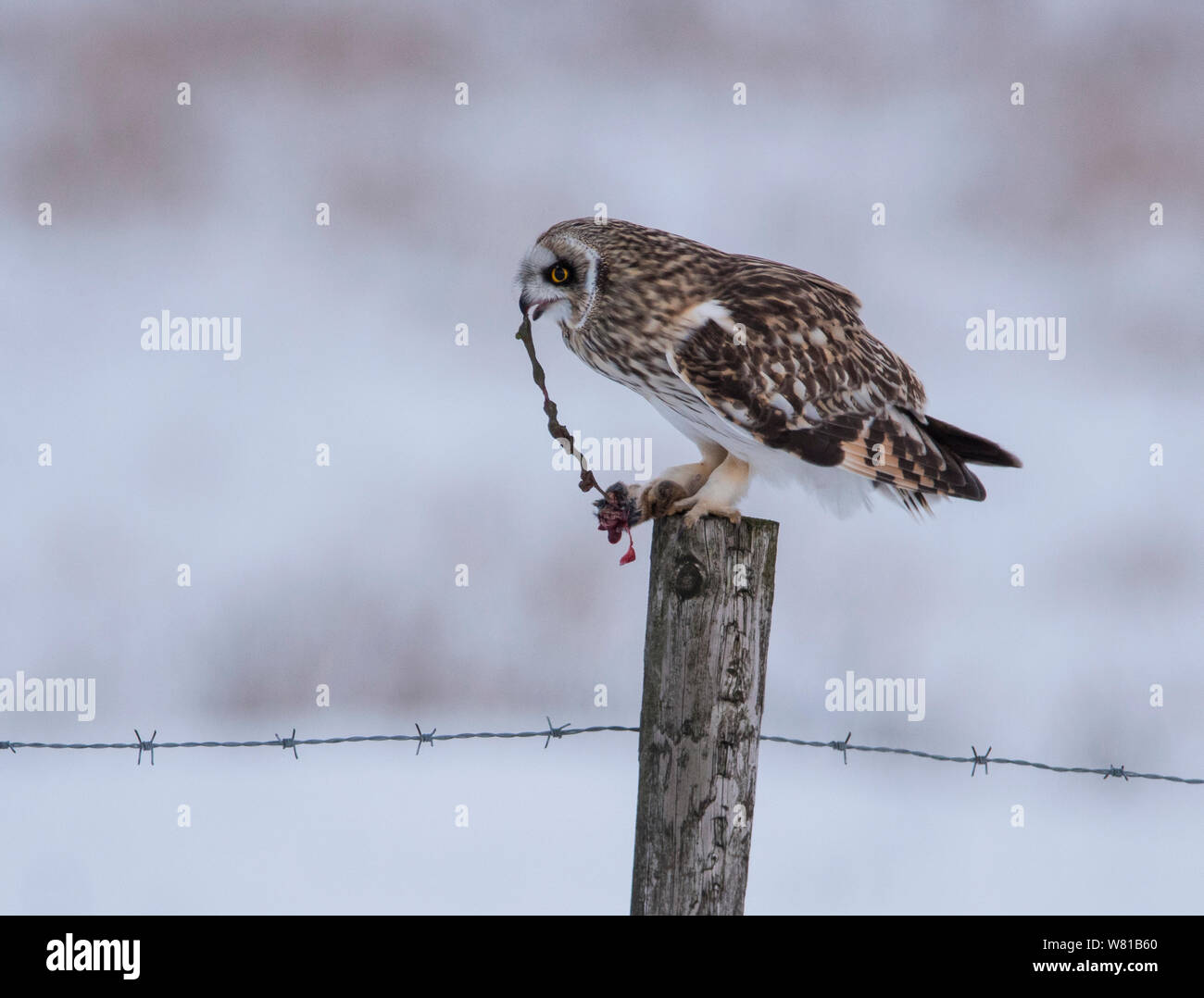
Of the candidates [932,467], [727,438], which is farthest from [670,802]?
[932,467]

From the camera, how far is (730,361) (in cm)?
215

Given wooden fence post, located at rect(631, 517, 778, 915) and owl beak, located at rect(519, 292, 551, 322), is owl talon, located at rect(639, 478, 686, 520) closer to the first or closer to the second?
wooden fence post, located at rect(631, 517, 778, 915)

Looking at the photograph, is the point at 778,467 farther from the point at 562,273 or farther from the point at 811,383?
the point at 562,273

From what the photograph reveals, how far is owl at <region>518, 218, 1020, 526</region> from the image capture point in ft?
7.13

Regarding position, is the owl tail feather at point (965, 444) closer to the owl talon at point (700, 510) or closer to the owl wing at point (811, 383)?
the owl wing at point (811, 383)

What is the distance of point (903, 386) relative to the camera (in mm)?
2449

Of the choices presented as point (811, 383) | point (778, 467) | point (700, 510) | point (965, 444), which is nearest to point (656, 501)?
point (700, 510)

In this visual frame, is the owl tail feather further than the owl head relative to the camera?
Yes

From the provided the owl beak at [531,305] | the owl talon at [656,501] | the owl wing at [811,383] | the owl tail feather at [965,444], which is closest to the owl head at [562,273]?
the owl beak at [531,305]

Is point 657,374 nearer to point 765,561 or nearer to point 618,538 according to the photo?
point 618,538

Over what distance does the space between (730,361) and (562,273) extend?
0.40 m

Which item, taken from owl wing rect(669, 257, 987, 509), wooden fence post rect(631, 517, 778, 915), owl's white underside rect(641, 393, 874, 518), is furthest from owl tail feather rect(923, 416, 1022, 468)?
wooden fence post rect(631, 517, 778, 915)

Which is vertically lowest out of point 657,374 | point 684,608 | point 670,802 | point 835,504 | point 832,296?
point 670,802
